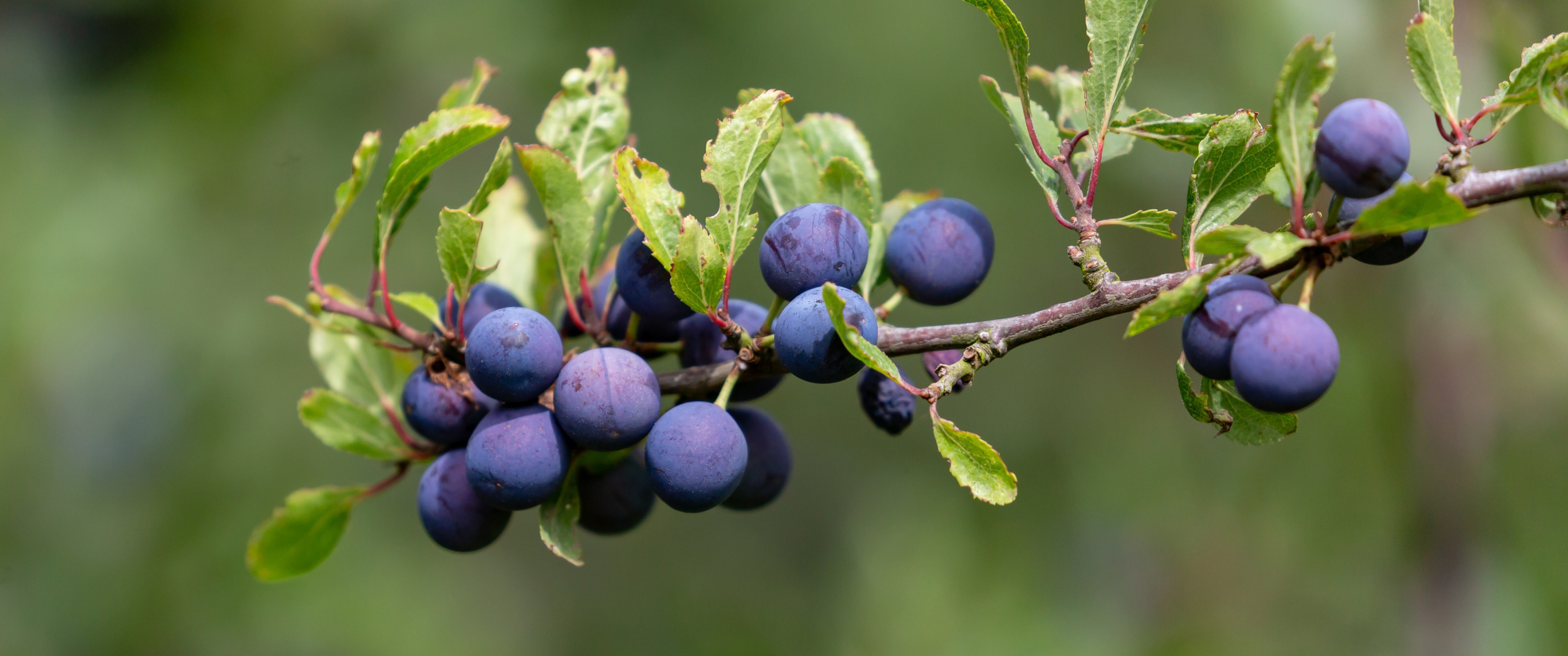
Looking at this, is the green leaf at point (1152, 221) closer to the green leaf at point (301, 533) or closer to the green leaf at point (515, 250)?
the green leaf at point (515, 250)

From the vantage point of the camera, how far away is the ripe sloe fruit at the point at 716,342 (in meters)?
1.11

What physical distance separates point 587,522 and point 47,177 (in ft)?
9.11

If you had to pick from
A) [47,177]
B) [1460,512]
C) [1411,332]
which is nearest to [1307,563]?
[1460,512]

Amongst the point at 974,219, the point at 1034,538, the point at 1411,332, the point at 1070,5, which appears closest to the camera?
the point at 974,219

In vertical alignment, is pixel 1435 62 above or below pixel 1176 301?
above

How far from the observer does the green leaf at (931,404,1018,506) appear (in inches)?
33.1

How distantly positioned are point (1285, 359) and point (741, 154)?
0.54 m

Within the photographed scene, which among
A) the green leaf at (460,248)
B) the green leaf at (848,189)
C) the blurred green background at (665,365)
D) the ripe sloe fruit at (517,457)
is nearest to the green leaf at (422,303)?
the green leaf at (460,248)

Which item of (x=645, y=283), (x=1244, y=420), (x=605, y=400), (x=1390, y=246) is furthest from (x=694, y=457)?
(x=1390, y=246)

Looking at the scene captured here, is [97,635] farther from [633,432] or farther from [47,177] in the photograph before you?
[633,432]

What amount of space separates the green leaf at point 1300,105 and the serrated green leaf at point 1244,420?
0.25 meters

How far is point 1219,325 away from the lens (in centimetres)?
80

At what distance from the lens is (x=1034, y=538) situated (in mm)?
2961

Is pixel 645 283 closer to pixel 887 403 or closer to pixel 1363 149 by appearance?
pixel 887 403
